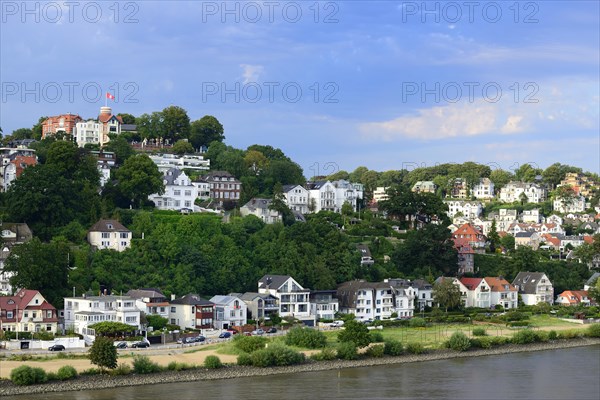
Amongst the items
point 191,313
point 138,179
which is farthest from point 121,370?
point 138,179

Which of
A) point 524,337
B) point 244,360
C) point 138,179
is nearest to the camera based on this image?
point 244,360

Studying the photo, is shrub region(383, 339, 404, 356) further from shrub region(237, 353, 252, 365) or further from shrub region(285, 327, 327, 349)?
shrub region(237, 353, 252, 365)

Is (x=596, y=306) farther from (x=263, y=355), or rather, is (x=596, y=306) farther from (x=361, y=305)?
(x=263, y=355)

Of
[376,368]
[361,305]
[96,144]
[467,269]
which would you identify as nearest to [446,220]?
[467,269]

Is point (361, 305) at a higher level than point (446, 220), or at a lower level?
lower

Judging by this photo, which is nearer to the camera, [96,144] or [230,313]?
[230,313]

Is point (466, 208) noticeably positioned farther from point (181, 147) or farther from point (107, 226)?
point (107, 226)

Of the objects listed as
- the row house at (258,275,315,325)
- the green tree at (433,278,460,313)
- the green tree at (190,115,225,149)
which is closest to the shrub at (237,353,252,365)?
the row house at (258,275,315,325)
